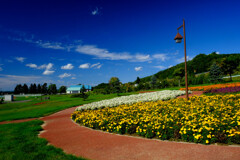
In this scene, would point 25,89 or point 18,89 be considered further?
point 18,89

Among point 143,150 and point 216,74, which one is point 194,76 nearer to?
point 216,74

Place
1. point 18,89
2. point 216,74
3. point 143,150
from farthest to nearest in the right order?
1. point 18,89
2. point 216,74
3. point 143,150

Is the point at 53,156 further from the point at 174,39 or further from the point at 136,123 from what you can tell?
the point at 174,39

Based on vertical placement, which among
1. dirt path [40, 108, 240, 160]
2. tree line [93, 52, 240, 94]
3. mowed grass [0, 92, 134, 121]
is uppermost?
tree line [93, 52, 240, 94]

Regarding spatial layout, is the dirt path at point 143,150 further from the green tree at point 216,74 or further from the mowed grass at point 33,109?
the green tree at point 216,74

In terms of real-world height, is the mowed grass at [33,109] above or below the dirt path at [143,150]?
below

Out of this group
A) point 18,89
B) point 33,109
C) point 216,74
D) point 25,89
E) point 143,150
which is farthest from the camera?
point 18,89

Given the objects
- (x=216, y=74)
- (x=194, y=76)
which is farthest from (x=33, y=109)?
(x=194, y=76)

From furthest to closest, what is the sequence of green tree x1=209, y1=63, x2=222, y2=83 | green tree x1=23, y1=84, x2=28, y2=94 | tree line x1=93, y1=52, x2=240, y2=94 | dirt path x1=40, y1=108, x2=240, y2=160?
green tree x1=23, y1=84, x2=28, y2=94 < tree line x1=93, y1=52, x2=240, y2=94 < green tree x1=209, y1=63, x2=222, y2=83 < dirt path x1=40, y1=108, x2=240, y2=160

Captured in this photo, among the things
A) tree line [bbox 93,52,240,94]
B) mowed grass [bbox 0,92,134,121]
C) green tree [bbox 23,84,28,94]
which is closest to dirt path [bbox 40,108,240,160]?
mowed grass [bbox 0,92,134,121]

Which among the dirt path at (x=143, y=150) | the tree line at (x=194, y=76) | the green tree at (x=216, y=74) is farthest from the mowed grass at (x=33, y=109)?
the green tree at (x=216, y=74)

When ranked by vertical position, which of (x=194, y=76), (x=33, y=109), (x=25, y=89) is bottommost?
(x=33, y=109)

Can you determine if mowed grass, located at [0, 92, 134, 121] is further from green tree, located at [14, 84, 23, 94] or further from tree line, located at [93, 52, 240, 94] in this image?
green tree, located at [14, 84, 23, 94]

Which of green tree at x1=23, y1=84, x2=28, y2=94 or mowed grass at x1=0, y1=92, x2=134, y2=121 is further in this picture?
green tree at x1=23, y1=84, x2=28, y2=94
